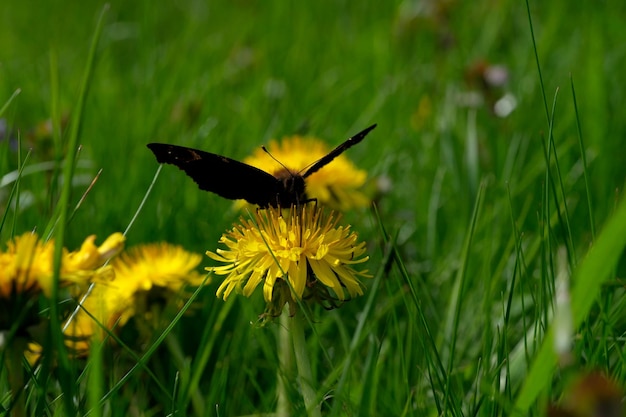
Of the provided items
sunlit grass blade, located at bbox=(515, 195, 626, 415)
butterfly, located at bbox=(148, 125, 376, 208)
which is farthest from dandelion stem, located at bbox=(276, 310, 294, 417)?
sunlit grass blade, located at bbox=(515, 195, 626, 415)

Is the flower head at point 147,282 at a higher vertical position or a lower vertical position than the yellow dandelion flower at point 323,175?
lower

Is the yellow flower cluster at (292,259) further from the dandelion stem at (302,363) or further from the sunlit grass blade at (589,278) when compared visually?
the sunlit grass blade at (589,278)

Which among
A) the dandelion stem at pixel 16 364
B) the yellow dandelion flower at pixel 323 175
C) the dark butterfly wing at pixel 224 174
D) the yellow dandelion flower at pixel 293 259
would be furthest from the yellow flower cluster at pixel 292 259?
the yellow dandelion flower at pixel 323 175

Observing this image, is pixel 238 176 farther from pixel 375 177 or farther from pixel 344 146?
pixel 375 177

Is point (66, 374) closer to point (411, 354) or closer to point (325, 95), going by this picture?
point (411, 354)

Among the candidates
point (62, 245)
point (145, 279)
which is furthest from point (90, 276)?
point (145, 279)

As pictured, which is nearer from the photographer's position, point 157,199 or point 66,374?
point 66,374

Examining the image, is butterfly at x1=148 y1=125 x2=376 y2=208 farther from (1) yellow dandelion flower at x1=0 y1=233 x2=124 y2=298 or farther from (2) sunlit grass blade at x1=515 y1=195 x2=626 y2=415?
(2) sunlit grass blade at x1=515 y1=195 x2=626 y2=415

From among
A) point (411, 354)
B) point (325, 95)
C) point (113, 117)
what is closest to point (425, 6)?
point (325, 95)
